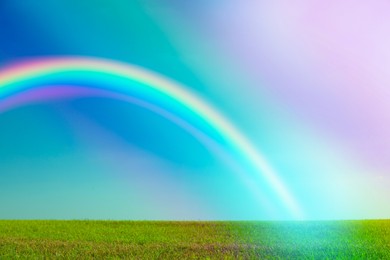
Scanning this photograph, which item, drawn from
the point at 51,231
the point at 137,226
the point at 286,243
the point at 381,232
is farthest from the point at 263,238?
the point at 51,231

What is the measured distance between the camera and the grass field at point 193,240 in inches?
740

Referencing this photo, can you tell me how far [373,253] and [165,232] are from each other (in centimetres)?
1215

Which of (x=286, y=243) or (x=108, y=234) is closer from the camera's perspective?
(x=286, y=243)

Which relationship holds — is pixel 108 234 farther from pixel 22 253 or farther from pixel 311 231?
pixel 311 231

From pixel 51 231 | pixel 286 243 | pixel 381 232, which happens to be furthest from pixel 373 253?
pixel 51 231

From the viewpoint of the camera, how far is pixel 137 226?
31.9 metres

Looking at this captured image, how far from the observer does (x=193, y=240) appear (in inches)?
935

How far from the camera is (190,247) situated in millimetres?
20281

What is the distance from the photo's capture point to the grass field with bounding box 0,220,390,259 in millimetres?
18797

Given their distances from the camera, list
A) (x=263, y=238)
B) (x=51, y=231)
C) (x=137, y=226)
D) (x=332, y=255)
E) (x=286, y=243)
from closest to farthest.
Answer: (x=332, y=255) < (x=286, y=243) < (x=263, y=238) < (x=51, y=231) < (x=137, y=226)

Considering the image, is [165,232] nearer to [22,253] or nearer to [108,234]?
[108,234]

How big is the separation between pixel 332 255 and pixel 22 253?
441 inches

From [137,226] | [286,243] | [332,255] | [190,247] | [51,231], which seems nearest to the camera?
[332,255]

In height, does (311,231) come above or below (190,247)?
above
